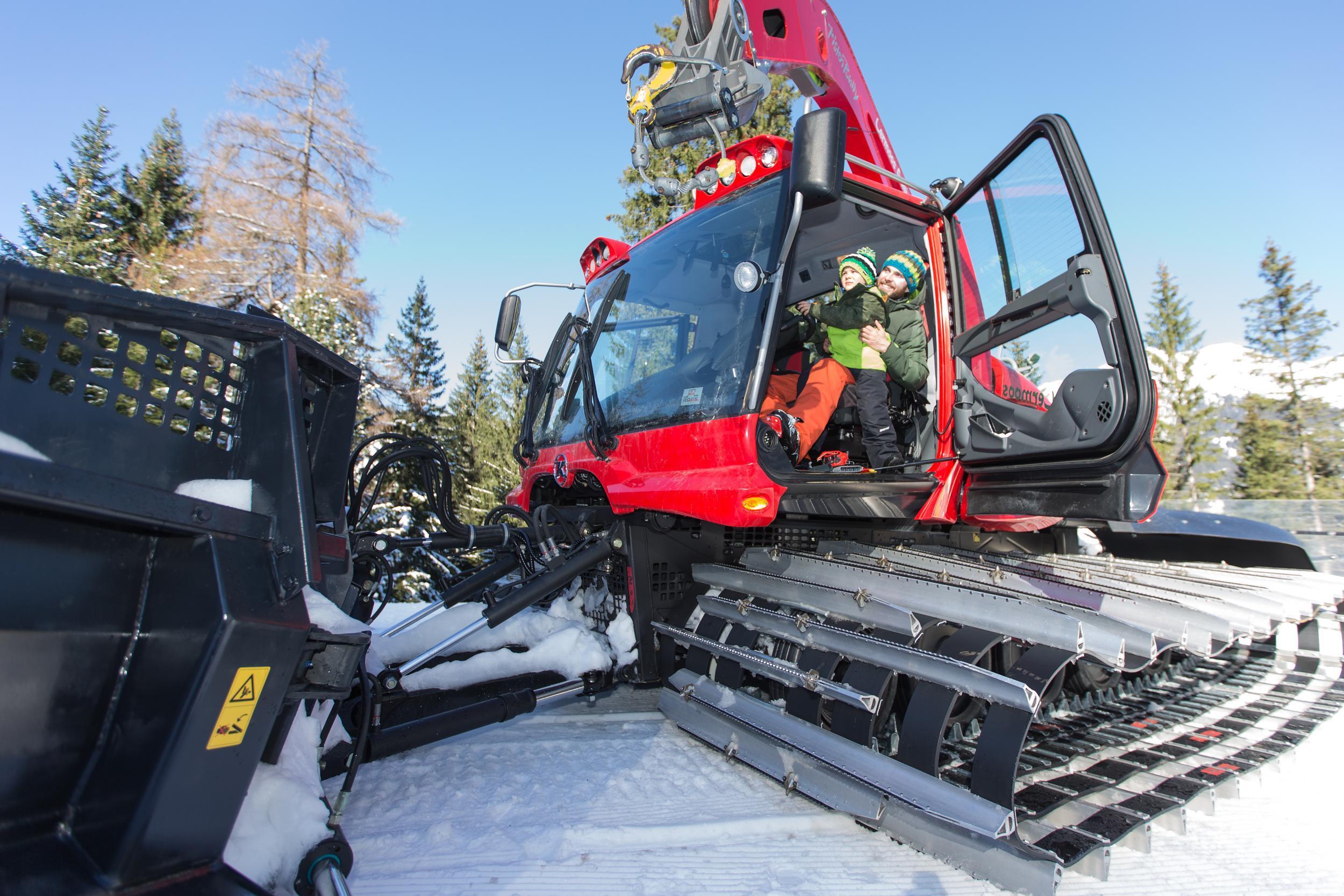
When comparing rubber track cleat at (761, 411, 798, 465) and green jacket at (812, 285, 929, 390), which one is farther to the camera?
green jacket at (812, 285, 929, 390)

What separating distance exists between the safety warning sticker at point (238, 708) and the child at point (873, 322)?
8.55 ft

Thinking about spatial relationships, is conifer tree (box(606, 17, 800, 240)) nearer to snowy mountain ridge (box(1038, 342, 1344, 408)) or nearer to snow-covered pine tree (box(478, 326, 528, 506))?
snow-covered pine tree (box(478, 326, 528, 506))

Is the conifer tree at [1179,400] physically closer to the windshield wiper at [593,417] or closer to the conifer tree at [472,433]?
the conifer tree at [472,433]

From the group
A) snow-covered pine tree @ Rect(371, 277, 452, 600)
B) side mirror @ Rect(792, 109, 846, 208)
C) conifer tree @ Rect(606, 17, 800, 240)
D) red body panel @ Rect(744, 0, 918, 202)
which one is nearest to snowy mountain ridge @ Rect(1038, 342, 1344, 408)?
conifer tree @ Rect(606, 17, 800, 240)

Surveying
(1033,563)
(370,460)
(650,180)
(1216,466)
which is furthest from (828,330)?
(1216,466)

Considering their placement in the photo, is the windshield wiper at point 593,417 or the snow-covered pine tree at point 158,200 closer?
the windshield wiper at point 593,417

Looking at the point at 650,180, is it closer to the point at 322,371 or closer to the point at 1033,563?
the point at 322,371

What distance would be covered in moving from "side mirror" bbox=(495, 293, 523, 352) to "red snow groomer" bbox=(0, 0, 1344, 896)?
1.0 inches

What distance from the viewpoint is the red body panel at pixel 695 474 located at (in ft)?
9.22

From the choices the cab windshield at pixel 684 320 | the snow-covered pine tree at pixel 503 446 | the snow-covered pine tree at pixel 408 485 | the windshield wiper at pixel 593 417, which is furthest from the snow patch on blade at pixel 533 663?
the snow-covered pine tree at pixel 503 446

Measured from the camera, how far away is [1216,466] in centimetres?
3959

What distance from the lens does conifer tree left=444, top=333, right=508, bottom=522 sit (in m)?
26.1

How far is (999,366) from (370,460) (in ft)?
9.68

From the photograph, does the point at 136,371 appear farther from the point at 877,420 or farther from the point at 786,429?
the point at 877,420
